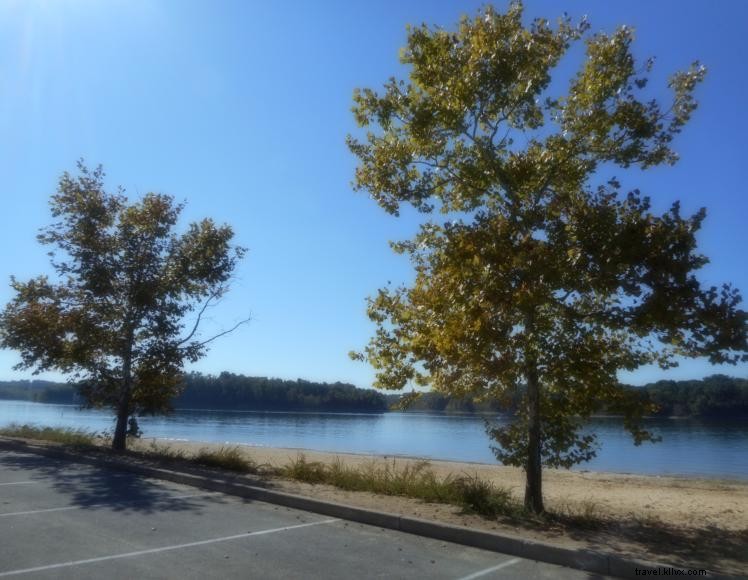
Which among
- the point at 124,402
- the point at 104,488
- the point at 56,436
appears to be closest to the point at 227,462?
the point at 104,488

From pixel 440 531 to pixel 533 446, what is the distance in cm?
195

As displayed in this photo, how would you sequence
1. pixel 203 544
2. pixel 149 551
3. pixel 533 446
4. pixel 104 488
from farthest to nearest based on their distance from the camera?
pixel 104 488, pixel 533 446, pixel 203 544, pixel 149 551

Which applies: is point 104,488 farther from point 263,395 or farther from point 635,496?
point 263,395

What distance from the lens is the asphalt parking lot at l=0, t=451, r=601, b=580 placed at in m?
6.09

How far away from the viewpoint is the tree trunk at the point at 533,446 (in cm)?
873

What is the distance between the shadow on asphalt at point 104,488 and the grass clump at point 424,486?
2.24m

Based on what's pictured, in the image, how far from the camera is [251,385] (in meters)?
101

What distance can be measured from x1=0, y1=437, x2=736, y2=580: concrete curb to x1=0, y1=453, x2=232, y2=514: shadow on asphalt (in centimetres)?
40

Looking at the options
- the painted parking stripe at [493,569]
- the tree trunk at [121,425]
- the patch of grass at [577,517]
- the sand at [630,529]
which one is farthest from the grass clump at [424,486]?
the tree trunk at [121,425]

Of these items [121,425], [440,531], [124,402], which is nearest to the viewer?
[440,531]

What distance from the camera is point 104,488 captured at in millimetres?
10516

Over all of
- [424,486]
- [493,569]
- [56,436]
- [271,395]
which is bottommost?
[493,569]

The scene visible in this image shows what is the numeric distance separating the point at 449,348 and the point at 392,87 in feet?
13.9

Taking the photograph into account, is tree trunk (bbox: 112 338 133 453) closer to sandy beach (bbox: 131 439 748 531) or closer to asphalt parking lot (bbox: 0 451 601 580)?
sandy beach (bbox: 131 439 748 531)
